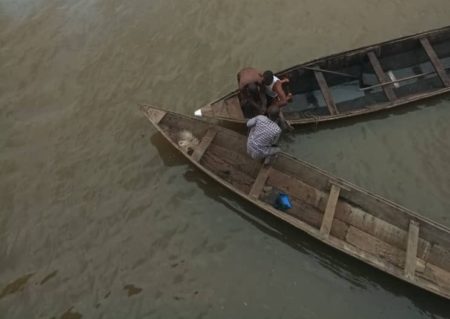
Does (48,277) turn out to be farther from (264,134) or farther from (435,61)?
(435,61)

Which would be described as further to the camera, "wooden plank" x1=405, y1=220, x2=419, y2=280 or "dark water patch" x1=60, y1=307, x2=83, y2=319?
"dark water patch" x1=60, y1=307, x2=83, y2=319

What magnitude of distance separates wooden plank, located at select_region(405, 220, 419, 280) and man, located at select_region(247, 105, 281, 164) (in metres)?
2.45

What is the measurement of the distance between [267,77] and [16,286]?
211 inches

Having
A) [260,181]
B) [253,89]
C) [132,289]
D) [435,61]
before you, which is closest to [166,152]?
[260,181]

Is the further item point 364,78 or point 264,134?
point 364,78

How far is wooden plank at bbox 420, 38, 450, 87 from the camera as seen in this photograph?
8758 mm

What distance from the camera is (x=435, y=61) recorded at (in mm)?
8969

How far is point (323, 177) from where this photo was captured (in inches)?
303

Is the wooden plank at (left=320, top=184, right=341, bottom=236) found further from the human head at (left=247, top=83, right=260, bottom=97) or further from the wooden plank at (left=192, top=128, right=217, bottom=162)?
the wooden plank at (left=192, top=128, right=217, bottom=162)

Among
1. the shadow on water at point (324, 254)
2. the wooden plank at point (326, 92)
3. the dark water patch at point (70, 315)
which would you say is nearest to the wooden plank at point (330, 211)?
the shadow on water at point (324, 254)

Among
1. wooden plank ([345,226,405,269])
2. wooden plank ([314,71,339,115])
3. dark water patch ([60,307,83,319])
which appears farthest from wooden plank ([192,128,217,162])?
dark water patch ([60,307,83,319])

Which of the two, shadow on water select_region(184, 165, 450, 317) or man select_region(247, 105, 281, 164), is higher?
man select_region(247, 105, 281, 164)

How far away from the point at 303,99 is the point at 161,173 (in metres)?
3.17

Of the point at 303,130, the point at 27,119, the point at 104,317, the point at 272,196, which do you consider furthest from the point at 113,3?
the point at 104,317
